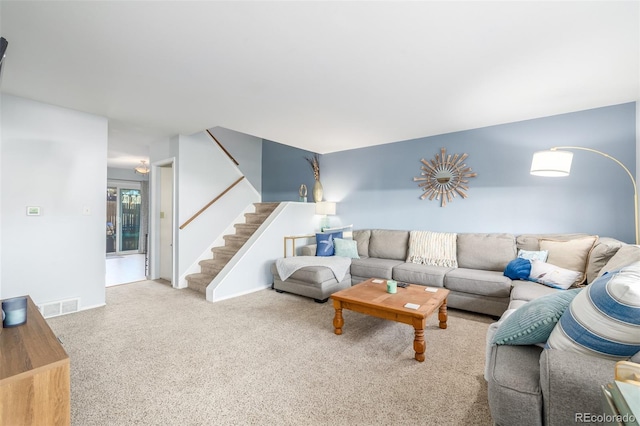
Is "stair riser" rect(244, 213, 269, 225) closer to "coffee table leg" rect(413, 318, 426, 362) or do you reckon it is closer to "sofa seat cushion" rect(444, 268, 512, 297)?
"sofa seat cushion" rect(444, 268, 512, 297)

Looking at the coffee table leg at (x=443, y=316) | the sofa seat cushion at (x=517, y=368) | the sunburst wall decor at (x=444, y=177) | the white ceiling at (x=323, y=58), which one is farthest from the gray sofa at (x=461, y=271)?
the white ceiling at (x=323, y=58)

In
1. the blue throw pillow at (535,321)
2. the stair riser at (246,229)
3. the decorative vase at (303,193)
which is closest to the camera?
the blue throw pillow at (535,321)

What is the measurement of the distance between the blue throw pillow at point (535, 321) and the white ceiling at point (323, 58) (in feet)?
5.34

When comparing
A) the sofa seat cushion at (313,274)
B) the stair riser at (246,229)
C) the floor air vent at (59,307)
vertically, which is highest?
the stair riser at (246,229)

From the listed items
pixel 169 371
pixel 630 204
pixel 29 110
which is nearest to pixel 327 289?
pixel 169 371

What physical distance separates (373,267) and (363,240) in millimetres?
808

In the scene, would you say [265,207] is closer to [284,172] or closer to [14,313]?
[284,172]

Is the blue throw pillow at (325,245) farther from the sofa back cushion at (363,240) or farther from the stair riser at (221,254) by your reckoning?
the stair riser at (221,254)

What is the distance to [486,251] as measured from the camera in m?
3.52

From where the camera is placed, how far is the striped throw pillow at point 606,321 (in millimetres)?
→ 949

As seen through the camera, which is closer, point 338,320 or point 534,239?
point 338,320

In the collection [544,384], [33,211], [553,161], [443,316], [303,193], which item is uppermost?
[553,161]

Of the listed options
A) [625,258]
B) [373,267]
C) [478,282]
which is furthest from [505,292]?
[373,267]

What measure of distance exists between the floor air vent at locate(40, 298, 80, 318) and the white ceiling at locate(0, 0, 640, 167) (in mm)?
2200
